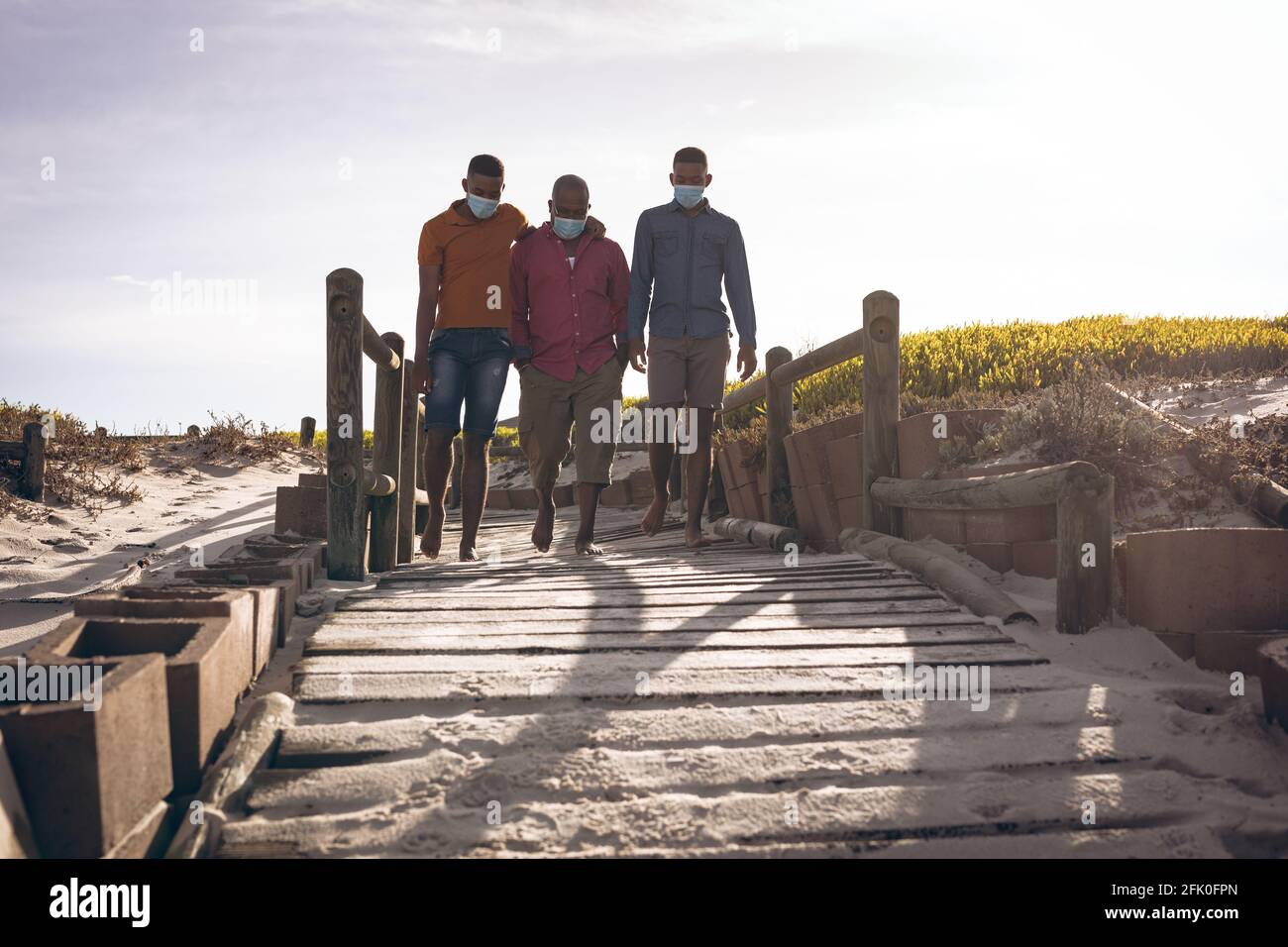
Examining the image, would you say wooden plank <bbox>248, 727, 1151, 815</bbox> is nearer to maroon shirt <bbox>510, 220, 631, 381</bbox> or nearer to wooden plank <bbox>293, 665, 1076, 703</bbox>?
wooden plank <bbox>293, 665, 1076, 703</bbox>

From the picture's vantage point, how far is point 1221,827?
7.48 ft

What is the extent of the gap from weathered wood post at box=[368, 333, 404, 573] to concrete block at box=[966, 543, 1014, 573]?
2.77 meters

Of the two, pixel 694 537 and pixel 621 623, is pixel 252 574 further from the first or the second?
pixel 694 537

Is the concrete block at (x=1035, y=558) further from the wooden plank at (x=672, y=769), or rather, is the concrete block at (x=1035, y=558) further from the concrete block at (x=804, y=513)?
the concrete block at (x=804, y=513)

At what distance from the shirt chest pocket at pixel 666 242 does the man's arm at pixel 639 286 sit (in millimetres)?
39

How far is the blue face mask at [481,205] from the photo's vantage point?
535cm

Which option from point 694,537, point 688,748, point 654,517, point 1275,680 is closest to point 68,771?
point 688,748

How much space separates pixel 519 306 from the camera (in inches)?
217

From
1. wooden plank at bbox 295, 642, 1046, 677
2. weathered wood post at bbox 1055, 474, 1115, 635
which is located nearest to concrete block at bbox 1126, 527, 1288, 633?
weathered wood post at bbox 1055, 474, 1115, 635

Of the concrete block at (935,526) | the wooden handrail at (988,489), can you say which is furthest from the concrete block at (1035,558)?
the concrete block at (935,526)
